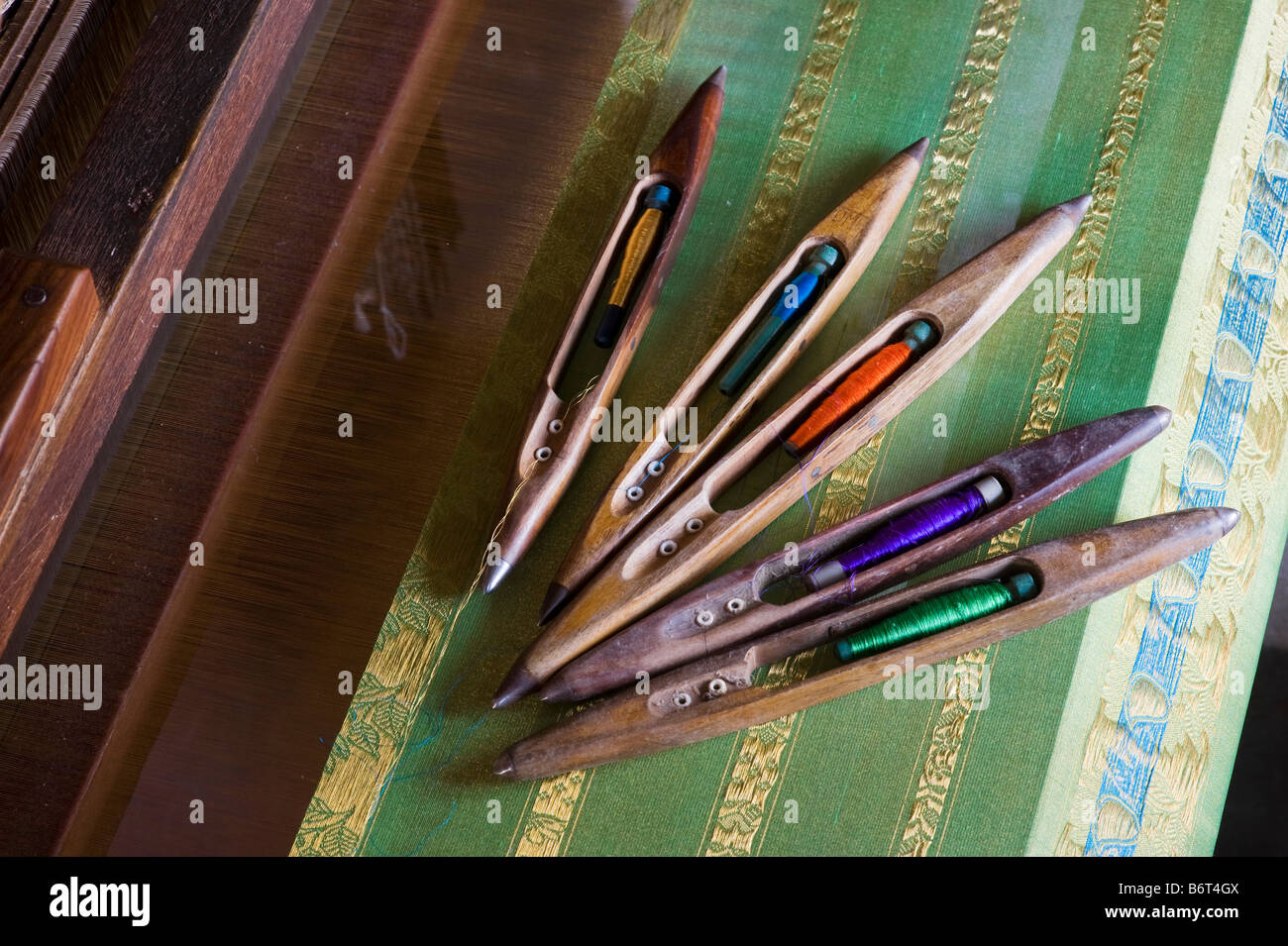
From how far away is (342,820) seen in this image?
1.86m

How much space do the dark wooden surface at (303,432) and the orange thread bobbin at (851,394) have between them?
602 millimetres

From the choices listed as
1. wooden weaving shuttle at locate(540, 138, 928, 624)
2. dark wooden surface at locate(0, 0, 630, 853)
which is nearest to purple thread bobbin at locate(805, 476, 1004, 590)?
wooden weaving shuttle at locate(540, 138, 928, 624)

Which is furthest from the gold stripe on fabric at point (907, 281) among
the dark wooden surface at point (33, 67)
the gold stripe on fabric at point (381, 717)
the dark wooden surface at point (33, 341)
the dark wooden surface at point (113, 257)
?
the dark wooden surface at point (33, 67)

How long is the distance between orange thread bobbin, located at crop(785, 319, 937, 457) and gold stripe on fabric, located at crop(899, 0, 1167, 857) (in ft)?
0.90

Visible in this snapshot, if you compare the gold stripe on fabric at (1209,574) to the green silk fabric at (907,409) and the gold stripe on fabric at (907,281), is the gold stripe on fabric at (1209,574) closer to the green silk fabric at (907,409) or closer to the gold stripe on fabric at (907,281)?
the green silk fabric at (907,409)

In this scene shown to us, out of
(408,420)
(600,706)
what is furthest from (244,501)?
(600,706)

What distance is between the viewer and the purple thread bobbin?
1812mm

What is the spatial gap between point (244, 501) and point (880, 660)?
3.50 ft

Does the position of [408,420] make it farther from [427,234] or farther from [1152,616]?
[1152,616]

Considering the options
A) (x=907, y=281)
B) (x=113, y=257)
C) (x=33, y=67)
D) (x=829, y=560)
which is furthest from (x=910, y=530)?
(x=33, y=67)

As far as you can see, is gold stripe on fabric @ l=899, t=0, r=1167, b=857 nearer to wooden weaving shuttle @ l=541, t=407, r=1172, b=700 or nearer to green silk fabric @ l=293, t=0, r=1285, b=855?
green silk fabric @ l=293, t=0, r=1285, b=855

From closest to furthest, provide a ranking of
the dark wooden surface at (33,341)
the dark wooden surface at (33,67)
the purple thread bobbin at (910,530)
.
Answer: the dark wooden surface at (33,341), the purple thread bobbin at (910,530), the dark wooden surface at (33,67)

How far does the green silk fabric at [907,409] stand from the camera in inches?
72.3
